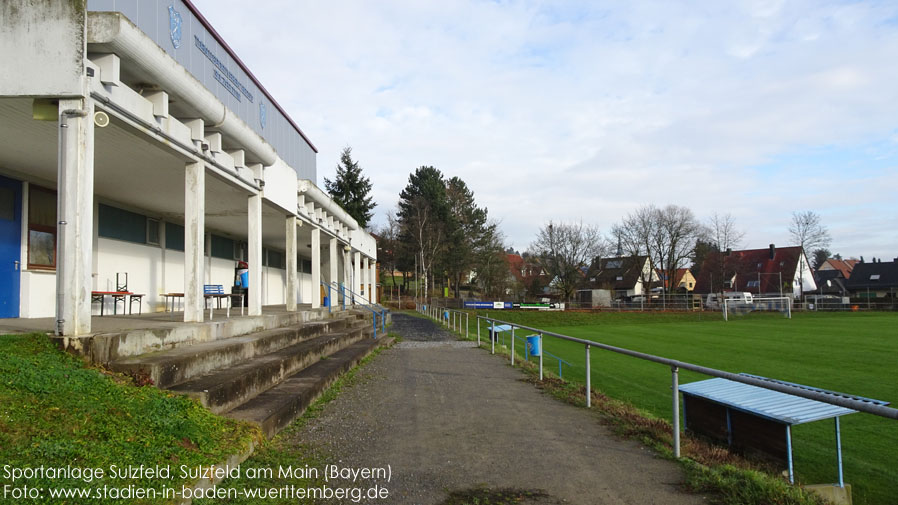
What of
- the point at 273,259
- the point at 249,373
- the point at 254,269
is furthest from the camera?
the point at 273,259

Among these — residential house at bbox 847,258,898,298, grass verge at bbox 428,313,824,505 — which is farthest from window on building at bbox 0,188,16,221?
residential house at bbox 847,258,898,298

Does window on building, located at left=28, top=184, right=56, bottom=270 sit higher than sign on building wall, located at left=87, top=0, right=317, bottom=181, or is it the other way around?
sign on building wall, located at left=87, top=0, right=317, bottom=181

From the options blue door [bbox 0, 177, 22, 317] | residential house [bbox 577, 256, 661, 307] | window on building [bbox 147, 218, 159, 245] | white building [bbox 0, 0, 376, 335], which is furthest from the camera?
residential house [bbox 577, 256, 661, 307]

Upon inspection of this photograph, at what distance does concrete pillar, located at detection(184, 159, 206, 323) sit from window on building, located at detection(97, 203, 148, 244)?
3748mm

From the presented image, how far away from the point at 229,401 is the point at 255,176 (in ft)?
22.0

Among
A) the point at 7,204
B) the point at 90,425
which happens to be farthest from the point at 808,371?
the point at 7,204

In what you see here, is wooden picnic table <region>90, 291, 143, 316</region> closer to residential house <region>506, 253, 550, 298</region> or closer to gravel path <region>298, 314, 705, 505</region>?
gravel path <region>298, 314, 705, 505</region>

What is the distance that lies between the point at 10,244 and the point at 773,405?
1048 cm

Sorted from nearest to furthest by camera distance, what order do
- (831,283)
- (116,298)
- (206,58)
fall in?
(116,298) < (206,58) < (831,283)

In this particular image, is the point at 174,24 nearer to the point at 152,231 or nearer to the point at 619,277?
the point at 152,231

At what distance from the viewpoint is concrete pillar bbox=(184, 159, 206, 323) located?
8234mm

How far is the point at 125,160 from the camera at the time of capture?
8.36m

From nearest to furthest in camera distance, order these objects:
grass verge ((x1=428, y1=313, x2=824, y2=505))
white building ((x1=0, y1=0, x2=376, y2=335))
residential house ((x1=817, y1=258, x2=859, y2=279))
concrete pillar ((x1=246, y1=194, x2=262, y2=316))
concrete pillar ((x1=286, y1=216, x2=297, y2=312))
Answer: grass verge ((x1=428, y1=313, x2=824, y2=505)) → white building ((x1=0, y1=0, x2=376, y2=335)) → concrete pillar ((x1=246, y1=194, x2=262, y2=316)) → concrete pillar ((x1=286, y1=216, x2=297, y2=312)) → residential house ((x1=817, y1=258, x2=859, y2=279))

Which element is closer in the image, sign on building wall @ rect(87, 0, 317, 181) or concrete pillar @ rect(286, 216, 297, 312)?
sign on building wall @ rect(87, 0, 317, 181)
